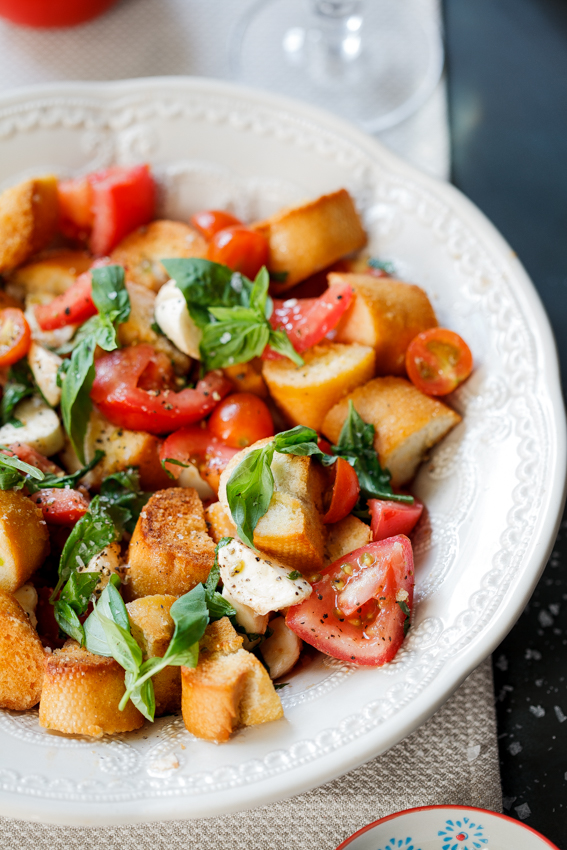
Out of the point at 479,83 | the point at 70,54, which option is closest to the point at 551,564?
the point at 479,83

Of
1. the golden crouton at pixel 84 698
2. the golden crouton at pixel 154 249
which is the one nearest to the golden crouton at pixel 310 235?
the golden crouton at pixel 154 249

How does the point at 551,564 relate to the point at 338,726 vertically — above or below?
below

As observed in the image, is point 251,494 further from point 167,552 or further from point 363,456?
point 363,456

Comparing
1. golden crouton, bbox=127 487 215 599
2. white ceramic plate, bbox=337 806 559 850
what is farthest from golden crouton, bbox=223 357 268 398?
white ceramic plate, bbox=337 806 559 850

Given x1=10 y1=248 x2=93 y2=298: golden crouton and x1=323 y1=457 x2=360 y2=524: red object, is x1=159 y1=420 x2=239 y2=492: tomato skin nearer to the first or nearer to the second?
x1=323 y1=457 x2=360 y2=524: red object

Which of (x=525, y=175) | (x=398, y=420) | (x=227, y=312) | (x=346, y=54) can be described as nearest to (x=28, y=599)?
(x=227, y=312)

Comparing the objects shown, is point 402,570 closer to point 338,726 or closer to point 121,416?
point 338,726
